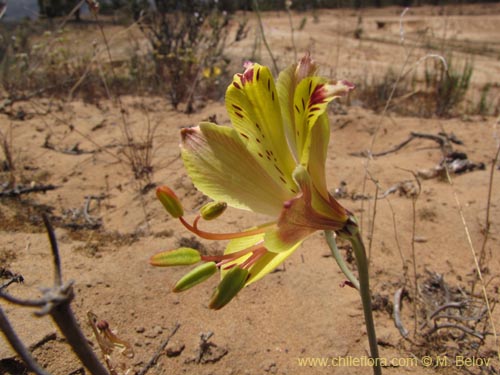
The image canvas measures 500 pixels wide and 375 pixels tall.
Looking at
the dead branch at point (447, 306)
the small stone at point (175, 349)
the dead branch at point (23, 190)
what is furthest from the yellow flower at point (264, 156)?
the dead branch at point (23, 190)

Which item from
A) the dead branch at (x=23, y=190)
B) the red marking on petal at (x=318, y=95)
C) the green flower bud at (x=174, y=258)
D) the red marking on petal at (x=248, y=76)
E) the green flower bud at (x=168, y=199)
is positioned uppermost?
the red marking on petal at (x=248, y=76)

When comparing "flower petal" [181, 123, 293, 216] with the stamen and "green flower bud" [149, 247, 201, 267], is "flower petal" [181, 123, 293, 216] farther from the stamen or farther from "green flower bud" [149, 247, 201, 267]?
"green flower bud" [149, 247, 201, 267]

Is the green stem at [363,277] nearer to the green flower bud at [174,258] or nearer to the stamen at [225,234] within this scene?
the stamen at [225,234]

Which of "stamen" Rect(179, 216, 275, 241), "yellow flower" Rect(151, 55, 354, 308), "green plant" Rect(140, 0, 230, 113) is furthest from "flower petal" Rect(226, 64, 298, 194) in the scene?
"green plant" Rect(140, 0, 230, 113)

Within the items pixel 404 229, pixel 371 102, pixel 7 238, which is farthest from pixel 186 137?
pixel 371 102

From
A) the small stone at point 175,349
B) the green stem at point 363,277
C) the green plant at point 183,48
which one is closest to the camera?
the green stem at point 363,277
